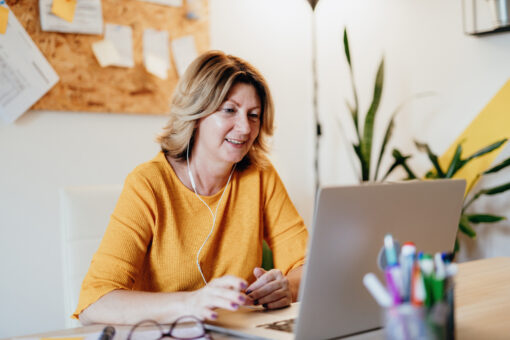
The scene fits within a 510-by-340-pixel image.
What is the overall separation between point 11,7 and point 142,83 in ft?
1.99

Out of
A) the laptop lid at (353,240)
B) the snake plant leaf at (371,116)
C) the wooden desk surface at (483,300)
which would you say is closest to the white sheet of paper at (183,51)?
the snake plant leaf at (371,116)

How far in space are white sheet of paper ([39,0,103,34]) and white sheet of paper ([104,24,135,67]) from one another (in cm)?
5

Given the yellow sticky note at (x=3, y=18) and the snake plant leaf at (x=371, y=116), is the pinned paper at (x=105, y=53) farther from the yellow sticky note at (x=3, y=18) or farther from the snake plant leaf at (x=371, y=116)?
the snake plant leaf at (x=371, y=116)

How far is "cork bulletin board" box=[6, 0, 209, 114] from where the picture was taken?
7.45 ft

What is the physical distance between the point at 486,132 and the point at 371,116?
54 cm

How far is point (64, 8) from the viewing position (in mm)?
2283

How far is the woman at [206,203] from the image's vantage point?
135 centimetres

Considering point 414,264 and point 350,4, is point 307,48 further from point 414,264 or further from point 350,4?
point 414,264

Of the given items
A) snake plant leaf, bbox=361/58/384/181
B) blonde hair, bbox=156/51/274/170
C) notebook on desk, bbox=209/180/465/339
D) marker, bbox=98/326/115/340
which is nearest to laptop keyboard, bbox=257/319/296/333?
notebook on desk, bbox=209/180/465/339

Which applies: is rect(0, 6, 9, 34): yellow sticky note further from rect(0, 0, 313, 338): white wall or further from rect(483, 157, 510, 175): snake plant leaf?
rect(483, 157, 510, 175): snake plant leaf

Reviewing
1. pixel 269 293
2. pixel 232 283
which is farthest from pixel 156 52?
pixel 232 283

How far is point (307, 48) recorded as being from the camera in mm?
3174

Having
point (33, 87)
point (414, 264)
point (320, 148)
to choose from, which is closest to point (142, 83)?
point (33, 87)

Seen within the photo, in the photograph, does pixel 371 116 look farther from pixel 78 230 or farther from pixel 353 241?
pixel 353 241
